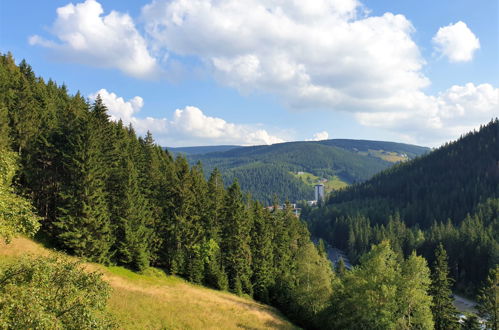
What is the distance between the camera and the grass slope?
26859mm

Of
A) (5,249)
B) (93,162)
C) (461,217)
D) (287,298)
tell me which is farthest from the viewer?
(461,217)

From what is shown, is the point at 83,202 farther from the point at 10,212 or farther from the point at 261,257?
the point at 261,257

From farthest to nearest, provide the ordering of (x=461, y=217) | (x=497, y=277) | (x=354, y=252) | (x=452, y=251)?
(x=461, y=217) < (x=354, y=252) < (x=452, y=251) < (x=497, y=277)

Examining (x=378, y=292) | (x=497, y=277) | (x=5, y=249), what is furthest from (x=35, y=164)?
(x=497, y=277)

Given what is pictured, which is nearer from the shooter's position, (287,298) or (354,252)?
(287,298)

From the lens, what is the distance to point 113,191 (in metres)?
46.9

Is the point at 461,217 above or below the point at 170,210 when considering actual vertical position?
below

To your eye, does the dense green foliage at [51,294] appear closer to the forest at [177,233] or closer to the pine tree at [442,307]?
the forest at [177,233]

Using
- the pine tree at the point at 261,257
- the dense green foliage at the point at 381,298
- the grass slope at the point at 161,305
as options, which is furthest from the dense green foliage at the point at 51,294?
the pine tree at the point at 261,257

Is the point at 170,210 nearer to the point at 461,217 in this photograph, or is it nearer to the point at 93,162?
the point at 93,162

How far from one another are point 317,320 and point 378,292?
11986mm

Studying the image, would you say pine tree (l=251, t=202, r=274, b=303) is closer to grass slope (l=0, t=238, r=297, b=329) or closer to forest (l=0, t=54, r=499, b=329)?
forest (l=0, t=54, r=499, b=329)

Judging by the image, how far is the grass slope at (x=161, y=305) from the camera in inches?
1057

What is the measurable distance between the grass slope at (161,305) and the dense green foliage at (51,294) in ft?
31.3
